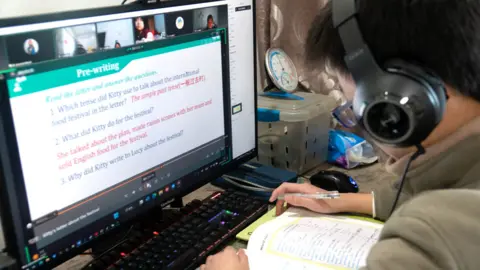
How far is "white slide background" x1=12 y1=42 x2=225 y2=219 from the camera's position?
73 centimetres

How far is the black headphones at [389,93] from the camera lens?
617 mm

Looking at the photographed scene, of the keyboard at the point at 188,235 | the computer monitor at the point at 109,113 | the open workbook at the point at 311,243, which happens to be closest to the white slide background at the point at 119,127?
the computer monitor at the point at 109,113

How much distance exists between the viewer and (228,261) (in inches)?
32.7

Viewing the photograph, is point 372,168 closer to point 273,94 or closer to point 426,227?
point 273,94

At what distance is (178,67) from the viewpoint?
0.94 m

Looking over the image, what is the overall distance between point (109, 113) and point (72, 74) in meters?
0.09

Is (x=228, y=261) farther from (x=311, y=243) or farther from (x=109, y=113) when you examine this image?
(x=109, y=113)

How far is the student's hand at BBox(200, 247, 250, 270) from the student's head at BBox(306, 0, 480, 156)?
0.36 meters

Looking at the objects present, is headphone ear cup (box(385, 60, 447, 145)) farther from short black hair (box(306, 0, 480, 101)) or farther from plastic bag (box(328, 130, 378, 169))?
plastic bag (box(328, 130, 378, 169))

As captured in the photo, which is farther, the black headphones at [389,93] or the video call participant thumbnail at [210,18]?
the video call participant thumbnail at [210,18]

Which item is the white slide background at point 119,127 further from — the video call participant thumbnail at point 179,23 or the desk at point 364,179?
the desk at point 364,179

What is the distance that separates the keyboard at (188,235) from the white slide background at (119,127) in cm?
13

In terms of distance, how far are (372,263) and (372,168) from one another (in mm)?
790

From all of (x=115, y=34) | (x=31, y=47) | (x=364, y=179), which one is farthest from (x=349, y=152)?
(x=31, y=47)
